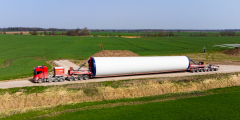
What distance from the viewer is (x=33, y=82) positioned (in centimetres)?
3238

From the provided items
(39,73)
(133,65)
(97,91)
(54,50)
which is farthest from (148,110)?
(54,50)

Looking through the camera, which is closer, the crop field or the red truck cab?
the crop field

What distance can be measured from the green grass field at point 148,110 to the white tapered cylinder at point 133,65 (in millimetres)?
10543

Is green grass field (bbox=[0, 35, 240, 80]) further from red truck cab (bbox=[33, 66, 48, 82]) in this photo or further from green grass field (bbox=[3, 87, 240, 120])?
green grass field (bbox=[3, 87, 240, 120])

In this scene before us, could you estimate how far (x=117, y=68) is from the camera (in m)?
34.8

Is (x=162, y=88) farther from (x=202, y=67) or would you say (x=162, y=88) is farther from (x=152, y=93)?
(x=202, y=67)

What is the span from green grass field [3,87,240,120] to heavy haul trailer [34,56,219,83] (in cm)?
1069

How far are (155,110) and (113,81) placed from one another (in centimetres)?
1396

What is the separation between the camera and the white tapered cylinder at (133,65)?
34062mm

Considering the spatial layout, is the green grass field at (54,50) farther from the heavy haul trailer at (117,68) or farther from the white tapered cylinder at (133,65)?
the white tapered cylinder at (133,65)

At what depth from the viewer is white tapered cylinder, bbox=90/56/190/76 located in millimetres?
34062

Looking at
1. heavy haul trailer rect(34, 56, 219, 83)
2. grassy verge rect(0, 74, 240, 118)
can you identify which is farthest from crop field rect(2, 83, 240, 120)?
heavy haul trailer rect(34, 56, 219, 83)

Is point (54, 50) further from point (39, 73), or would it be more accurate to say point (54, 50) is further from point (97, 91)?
point (97, 91)

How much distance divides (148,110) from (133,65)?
53.6 feet
